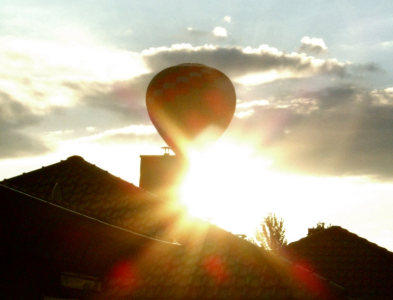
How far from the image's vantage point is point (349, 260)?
16.2 m

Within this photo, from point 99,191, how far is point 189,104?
13.5 ft

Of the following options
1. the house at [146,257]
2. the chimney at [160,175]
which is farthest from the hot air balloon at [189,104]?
the chimney at [160,175]

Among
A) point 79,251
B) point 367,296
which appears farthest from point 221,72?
point 79,251

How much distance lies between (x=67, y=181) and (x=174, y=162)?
10777mm

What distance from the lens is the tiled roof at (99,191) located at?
14852 millimetres

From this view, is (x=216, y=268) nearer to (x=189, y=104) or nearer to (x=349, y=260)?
(x=189, y=104)

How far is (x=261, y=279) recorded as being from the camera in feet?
43.9

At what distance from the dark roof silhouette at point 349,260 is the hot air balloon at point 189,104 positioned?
18.8 ft

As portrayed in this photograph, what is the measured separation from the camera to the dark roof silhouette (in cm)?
1521

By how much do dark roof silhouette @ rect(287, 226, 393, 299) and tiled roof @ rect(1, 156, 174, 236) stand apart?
16.6ft

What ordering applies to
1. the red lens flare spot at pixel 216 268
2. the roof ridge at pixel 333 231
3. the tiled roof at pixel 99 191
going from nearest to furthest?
the red lens flare spot at pixel 216 268, the tiled roof at pixel 99 191, the roof ridge at pixel 333 231

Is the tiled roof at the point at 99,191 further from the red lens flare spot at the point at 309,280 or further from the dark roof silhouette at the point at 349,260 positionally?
the dark roof silhouette at the point at 349,260

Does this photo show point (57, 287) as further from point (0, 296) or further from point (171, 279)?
point (171, 279)

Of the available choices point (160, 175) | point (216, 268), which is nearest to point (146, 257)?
point (216, 268)
